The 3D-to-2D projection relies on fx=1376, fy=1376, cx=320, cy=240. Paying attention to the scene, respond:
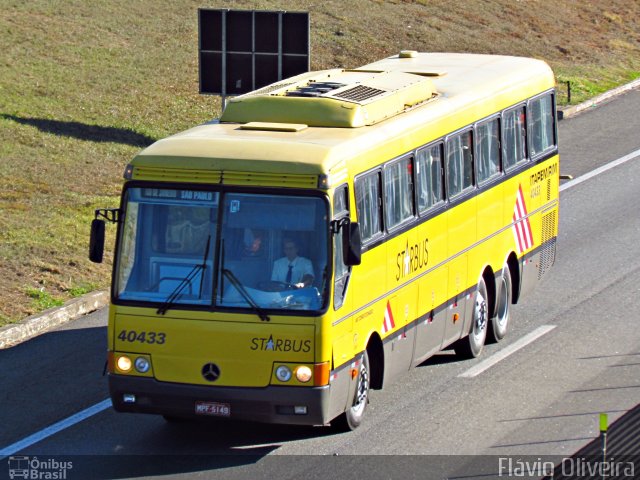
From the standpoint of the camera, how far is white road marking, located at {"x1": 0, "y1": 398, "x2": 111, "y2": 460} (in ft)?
41.9

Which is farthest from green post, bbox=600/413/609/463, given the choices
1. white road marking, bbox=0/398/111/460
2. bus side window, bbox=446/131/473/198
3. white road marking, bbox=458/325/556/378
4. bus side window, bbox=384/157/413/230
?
white road marking, bbox=0/398/111/460

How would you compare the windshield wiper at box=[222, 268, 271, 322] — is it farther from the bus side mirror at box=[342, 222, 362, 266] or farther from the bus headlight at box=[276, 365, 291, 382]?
the bus side mirror at box=[342, 222, 362, 266]

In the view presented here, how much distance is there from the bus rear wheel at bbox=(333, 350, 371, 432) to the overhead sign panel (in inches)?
526

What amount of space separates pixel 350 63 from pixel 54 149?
10934 mm

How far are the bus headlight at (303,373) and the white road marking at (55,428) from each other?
2.84 metres

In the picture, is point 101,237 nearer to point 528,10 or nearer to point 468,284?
point 468,284

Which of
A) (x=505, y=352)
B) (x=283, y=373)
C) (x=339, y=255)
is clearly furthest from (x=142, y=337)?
(x=505, y=352)

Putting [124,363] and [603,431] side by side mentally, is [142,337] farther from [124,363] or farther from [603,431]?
[603,431]

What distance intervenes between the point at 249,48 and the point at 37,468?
15.2m

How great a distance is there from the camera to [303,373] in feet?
39.0

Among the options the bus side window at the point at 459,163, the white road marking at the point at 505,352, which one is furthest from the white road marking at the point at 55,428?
the bus side window at the point at 459,163

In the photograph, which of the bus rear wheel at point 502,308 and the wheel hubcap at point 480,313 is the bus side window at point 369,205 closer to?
the wheel hubcap at point 480,313

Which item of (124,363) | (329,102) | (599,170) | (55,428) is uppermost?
(329,102)

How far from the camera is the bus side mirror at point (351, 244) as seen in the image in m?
11.8
